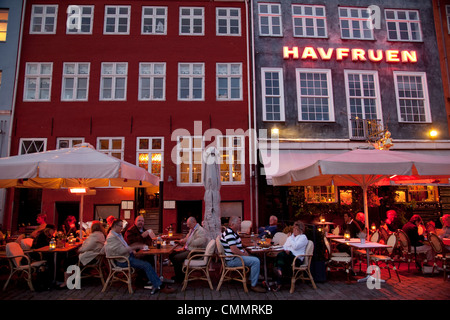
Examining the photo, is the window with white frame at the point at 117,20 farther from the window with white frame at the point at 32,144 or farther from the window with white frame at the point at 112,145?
the window with white frame at the point at 32,144

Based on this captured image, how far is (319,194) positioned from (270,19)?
831 centimetres

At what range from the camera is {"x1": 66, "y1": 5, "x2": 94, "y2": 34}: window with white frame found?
13930mm

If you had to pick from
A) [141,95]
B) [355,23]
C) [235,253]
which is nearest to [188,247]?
[235,253]

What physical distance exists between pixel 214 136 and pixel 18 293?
8.91 metres

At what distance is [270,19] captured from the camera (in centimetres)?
1444

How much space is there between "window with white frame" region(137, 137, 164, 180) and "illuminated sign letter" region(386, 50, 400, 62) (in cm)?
1096

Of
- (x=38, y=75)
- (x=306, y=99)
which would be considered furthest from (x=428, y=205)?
(x=38, y=75)

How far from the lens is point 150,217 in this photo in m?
13.5

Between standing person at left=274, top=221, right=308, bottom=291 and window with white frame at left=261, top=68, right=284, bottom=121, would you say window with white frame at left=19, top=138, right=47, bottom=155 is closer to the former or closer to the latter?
window with white frame at left=261, top=68, right=284, bottom=121

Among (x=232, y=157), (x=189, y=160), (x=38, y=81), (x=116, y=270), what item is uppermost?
(x=38, y=81)

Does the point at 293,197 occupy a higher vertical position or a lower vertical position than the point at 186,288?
higher

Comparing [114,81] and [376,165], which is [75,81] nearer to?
[114,81]

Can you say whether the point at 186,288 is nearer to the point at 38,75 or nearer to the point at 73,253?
the point at 73,253

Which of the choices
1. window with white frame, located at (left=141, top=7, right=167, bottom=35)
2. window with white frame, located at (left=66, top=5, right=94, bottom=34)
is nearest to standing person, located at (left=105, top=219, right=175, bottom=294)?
window with white frame, located at (left=141, top=7, right=167, bottom=35)
